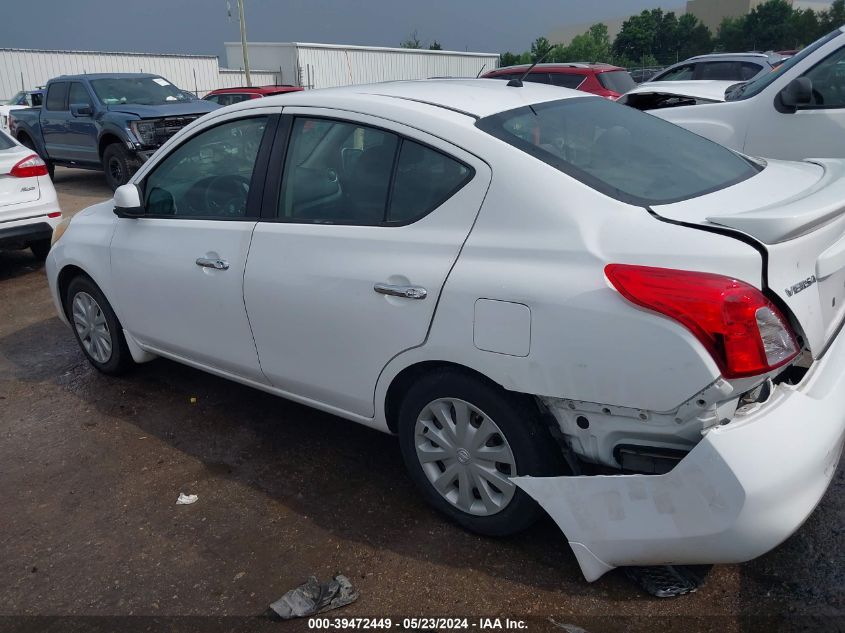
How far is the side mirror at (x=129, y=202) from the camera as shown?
12.7 feet

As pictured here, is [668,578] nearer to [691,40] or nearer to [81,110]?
[81,110]

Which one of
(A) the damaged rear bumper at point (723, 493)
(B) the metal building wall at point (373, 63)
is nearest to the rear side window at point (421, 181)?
(A) the damaged rear bumper at point (723, 493)

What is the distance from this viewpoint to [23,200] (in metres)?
7.02

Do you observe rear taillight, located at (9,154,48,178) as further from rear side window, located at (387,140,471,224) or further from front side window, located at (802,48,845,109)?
front side window, located at (802,48,845,109)

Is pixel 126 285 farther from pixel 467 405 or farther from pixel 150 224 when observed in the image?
pixel 467 405

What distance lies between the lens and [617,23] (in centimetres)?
11975

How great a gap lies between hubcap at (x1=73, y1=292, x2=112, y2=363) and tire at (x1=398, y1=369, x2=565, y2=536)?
2436 mm

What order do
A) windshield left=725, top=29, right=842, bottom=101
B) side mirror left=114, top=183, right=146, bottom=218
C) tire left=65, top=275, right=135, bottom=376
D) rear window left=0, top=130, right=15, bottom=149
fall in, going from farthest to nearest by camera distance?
rear window left=0, top=130, right=15, bottom=149 < windshield left=725, top=29, right=842, bottom=101 < tire left=65, top=275, right=135, bottom=376 < side mirror left=114, top=183, right=146, bottom=218

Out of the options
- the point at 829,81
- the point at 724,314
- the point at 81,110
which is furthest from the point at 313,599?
the point at 81,110

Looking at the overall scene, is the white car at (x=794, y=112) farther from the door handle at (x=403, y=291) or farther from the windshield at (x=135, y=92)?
the windshield at (x=135, y=92)

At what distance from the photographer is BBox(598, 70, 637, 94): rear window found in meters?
12.9

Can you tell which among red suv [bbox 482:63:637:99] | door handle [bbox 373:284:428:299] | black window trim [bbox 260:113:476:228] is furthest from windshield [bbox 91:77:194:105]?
door handle [bbox 373:284:428:299]

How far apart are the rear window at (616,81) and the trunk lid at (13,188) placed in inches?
372

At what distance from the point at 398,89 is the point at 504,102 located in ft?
1.68
